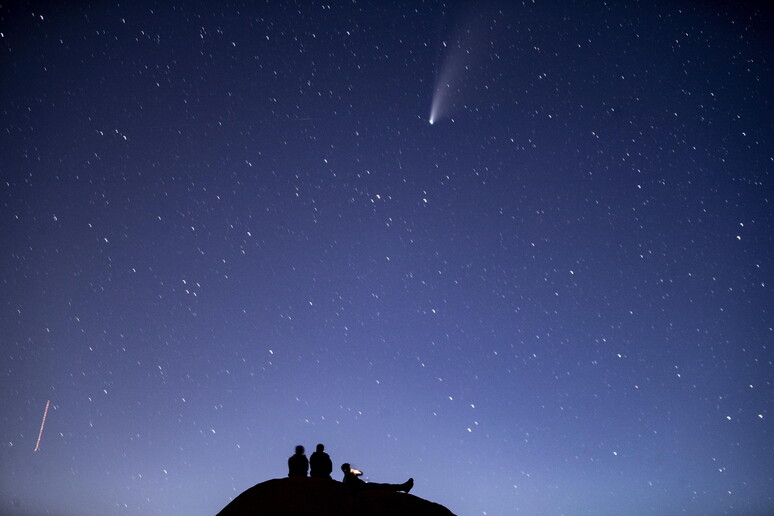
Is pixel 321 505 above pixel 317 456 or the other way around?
the other way around

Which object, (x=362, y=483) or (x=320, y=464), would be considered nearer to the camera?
(x=362, y=483)

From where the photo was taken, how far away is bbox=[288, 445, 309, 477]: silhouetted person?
9000mm

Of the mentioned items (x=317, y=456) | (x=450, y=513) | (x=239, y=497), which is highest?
(x=317, y=456)

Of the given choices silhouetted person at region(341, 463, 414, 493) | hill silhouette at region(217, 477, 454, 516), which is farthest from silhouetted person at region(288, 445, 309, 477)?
silhouetted person at region(341, 463, 414, 493)

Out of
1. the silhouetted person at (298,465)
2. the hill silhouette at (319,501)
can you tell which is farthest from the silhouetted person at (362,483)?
the silhouetted person at (298,465)

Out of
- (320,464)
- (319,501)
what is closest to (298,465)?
(320,464)

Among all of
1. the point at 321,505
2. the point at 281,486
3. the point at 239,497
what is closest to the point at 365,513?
the point at 321,505

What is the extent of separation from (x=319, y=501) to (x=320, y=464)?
1.25 meters

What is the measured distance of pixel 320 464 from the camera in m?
9.19

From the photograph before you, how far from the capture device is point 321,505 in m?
7.88

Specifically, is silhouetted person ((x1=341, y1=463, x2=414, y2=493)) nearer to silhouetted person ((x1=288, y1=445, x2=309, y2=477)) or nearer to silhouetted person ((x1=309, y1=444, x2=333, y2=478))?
silhouetted person ((x1=309, y1=444, x2=333, y2=478))

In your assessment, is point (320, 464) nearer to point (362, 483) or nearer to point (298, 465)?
point (298, 465)

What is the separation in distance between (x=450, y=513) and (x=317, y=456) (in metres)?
2.73

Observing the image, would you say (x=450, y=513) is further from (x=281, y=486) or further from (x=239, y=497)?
(x=239, y=497)
